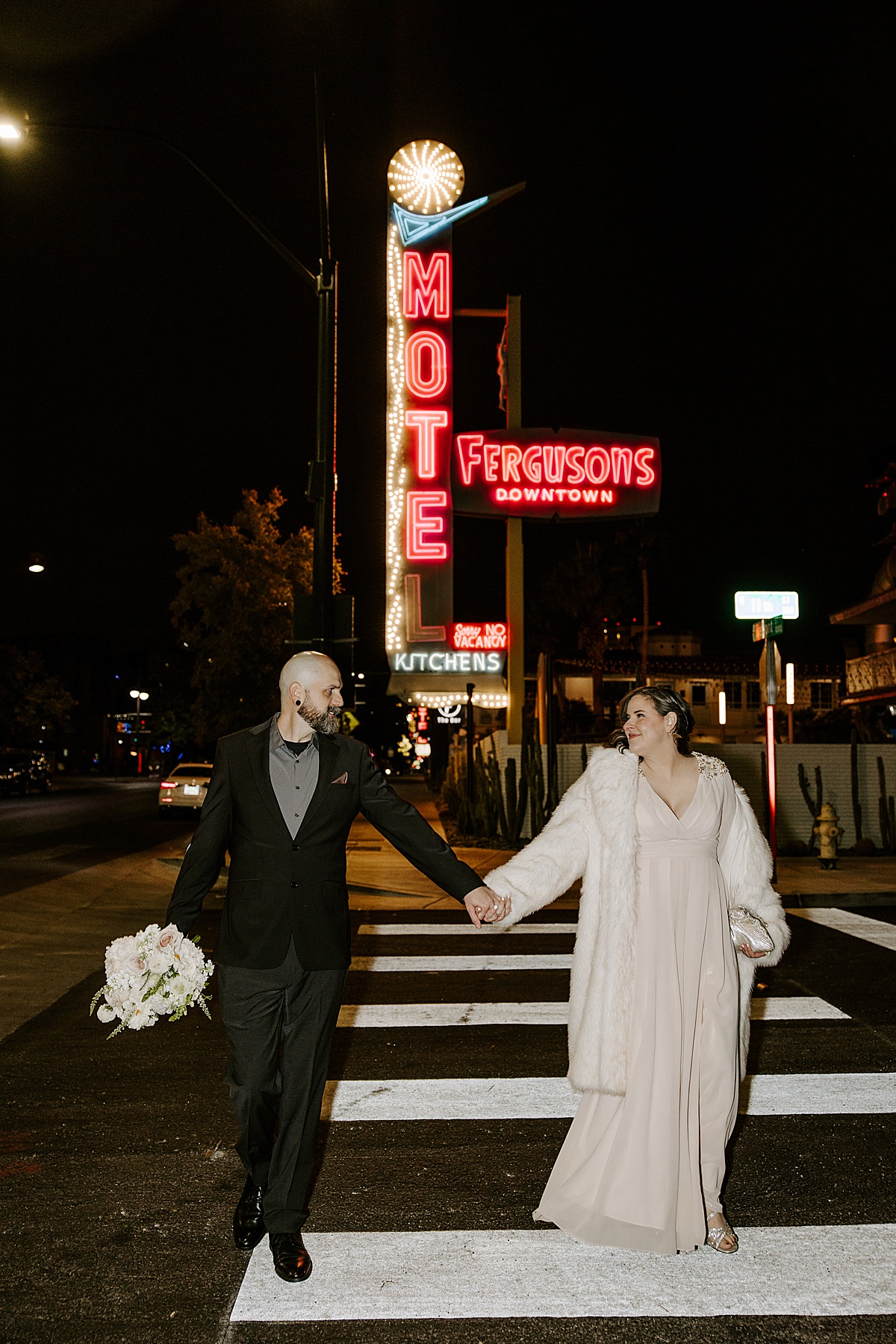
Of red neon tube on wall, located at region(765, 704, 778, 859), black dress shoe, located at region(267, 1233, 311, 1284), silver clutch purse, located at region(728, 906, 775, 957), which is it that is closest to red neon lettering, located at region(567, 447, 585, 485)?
red neon tube on wall, located at region(765, 704, 778, 859)

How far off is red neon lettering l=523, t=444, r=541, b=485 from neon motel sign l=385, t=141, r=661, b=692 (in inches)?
0.8

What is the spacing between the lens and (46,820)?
27688 millimetres

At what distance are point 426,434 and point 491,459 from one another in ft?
4.87

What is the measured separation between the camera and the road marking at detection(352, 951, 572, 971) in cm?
930

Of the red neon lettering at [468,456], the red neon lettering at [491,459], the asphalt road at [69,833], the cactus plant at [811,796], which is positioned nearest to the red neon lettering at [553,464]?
the red neon lettering at [491,459]

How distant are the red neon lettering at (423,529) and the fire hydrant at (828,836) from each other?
9.15m

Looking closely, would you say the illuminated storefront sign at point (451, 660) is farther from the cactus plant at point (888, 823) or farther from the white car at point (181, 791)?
the white car at point (181, 791)

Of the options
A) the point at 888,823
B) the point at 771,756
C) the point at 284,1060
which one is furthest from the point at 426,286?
the point at 284,1060

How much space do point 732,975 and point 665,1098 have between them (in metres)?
0.52

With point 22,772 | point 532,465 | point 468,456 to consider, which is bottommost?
point 22,772

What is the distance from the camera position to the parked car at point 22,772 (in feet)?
145

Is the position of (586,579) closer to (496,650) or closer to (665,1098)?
(496,650)

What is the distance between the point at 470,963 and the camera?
9.55 m

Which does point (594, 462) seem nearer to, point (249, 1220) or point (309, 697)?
point (309, 697)
